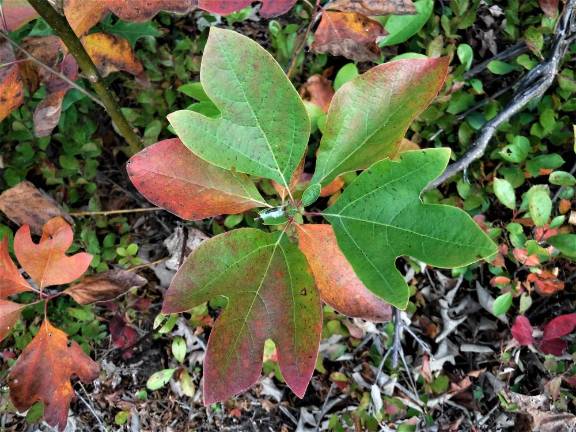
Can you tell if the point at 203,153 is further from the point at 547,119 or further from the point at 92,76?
the point at 547,119

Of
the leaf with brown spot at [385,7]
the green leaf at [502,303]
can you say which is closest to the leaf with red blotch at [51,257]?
the leaf with brown spot at [385,7]

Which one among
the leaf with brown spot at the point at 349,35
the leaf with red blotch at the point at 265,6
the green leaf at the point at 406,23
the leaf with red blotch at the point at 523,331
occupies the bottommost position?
the leaf with red blotch at the point at 523,331

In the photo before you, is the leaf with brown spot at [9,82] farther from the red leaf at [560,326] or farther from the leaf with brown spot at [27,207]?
the red leaf at [560,326]

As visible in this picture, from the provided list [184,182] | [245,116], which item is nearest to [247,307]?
[184,182]

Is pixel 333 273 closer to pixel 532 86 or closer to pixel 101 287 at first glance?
pixel 101 287

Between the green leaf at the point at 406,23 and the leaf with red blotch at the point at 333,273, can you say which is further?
the green leaf at the point at 406,23

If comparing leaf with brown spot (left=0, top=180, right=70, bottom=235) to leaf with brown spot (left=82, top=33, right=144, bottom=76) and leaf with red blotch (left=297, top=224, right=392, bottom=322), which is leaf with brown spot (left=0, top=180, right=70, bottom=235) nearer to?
leaf with brown spot (left=82, top=33, right=144, bottom=76)
